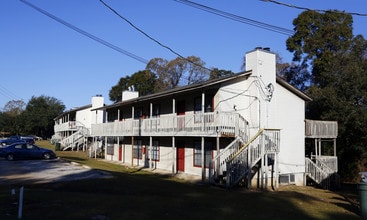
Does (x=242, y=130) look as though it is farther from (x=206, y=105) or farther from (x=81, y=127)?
(x=81, y=127)

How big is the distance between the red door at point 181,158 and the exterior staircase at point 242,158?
538cm

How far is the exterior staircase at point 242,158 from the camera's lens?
58.9 feet

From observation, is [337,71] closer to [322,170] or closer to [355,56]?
[355,56]

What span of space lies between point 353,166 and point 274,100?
13.5m

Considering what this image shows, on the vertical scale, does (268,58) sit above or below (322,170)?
above

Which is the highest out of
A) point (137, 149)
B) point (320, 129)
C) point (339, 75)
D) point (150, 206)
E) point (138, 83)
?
point (138, 83)

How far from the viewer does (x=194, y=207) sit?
11.4 meters

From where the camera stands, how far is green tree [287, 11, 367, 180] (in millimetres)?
29250

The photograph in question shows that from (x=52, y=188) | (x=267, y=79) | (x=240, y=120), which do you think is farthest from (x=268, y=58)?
(x=52, y=188)

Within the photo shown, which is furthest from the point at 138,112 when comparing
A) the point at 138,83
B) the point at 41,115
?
the point at 41,115

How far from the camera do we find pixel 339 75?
3194 cm

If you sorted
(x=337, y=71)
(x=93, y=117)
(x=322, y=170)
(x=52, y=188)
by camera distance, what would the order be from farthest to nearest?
(x=93, y=117) < (x=337, y=71) < (x=322, y=170) < (x=52, y=188)

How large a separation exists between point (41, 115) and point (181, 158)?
235ft

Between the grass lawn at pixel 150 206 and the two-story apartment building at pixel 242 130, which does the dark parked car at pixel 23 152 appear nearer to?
the two-story apartment building at pixel 242 130
